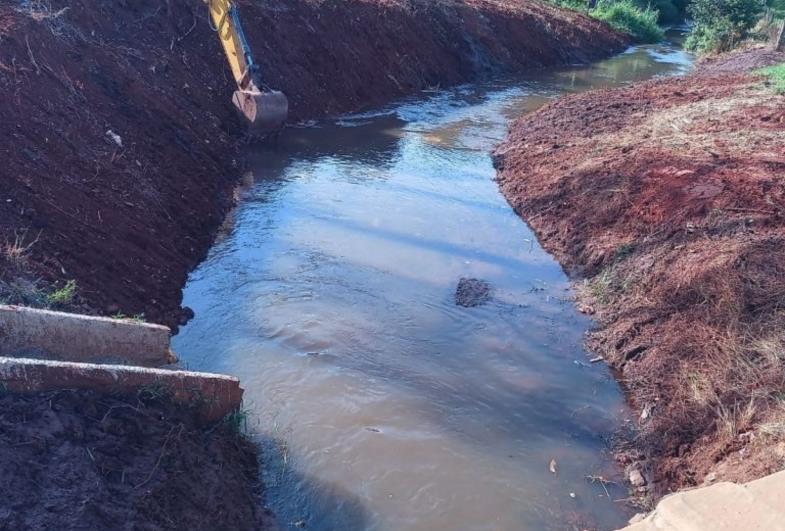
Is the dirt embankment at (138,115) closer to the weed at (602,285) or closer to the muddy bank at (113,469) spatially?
the muddy bank at (113,469)

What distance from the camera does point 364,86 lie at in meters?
19.4

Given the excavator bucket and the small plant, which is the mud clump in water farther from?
the excavator bucket

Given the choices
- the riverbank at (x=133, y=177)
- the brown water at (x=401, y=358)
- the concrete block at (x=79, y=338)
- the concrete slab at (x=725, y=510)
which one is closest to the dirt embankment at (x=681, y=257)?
the brown water at (x=401, y=358)

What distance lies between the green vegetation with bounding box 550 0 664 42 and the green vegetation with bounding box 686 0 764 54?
6.18m

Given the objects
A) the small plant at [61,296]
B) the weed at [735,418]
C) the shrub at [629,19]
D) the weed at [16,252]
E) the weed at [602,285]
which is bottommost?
the weed at [602,285]

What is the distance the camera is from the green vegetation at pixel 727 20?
104ft

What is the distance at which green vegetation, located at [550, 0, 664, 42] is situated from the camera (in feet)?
128

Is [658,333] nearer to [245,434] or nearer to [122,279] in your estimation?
[245,434]

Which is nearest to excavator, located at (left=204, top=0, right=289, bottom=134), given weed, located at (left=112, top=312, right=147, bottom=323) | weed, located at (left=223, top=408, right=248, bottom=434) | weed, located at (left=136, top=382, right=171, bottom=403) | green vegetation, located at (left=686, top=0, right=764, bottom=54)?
weed, located at (left=112, top=312, right=147, bottom=323)

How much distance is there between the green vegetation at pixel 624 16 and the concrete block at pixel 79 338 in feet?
122

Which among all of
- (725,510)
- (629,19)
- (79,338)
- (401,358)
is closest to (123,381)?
(79,338)

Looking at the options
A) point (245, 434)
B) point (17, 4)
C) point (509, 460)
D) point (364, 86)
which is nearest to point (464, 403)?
point (509, 460)

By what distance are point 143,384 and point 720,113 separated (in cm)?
1360

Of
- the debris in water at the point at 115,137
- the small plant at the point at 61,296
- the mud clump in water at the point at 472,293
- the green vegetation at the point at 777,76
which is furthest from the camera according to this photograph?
the green vegetation at the point at 777,76
